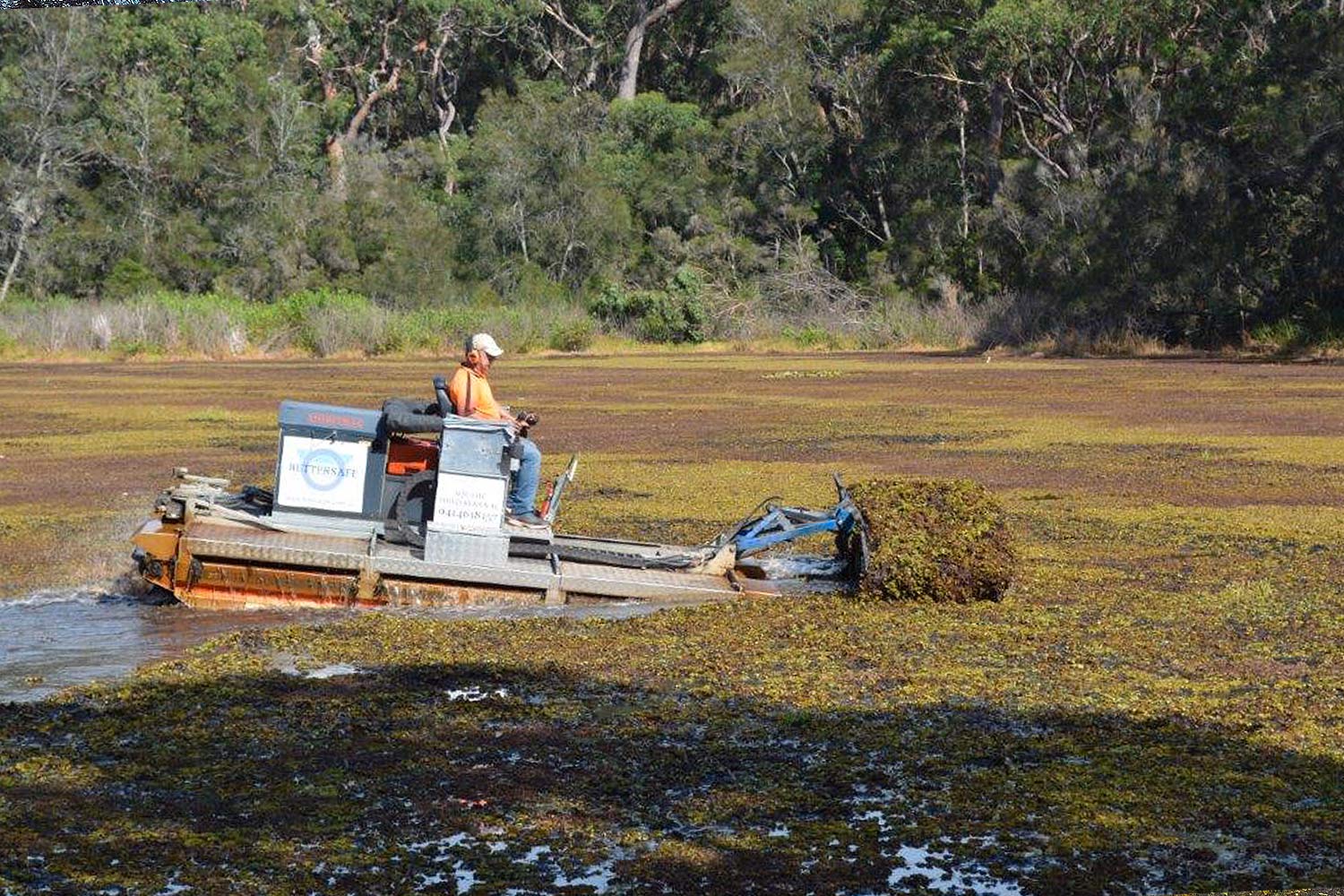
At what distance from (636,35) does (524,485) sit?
226 ft

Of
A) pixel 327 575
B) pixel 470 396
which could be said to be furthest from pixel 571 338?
pixel 327 575

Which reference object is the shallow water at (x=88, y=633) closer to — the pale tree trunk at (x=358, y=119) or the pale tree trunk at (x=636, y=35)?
the pale tree trunk at (x=358, y=119)

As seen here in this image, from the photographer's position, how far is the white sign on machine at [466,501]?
433 inches

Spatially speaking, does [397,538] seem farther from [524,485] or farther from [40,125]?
[40,125]

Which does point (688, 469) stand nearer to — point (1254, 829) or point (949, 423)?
point (949, 423)

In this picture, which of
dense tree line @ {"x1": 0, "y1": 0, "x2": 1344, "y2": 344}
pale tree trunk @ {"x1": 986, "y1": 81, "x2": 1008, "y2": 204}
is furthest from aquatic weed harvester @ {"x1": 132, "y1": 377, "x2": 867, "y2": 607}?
pale tree trunk @ {"x1": 986, "y1": 81, "x2": 1008, "y2": 204}

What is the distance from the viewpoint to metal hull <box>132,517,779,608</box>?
1084cm

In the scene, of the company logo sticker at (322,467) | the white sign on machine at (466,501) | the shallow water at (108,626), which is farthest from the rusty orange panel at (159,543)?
the white sign on machine at (466,501)

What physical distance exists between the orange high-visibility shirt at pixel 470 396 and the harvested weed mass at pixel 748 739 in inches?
61.3

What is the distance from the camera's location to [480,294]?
212 feet

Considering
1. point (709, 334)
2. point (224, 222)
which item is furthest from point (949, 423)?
point (224, 222)

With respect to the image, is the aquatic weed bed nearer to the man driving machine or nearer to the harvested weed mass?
the harvested weed mass

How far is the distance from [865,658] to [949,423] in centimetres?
1708

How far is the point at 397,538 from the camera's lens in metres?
11.4
